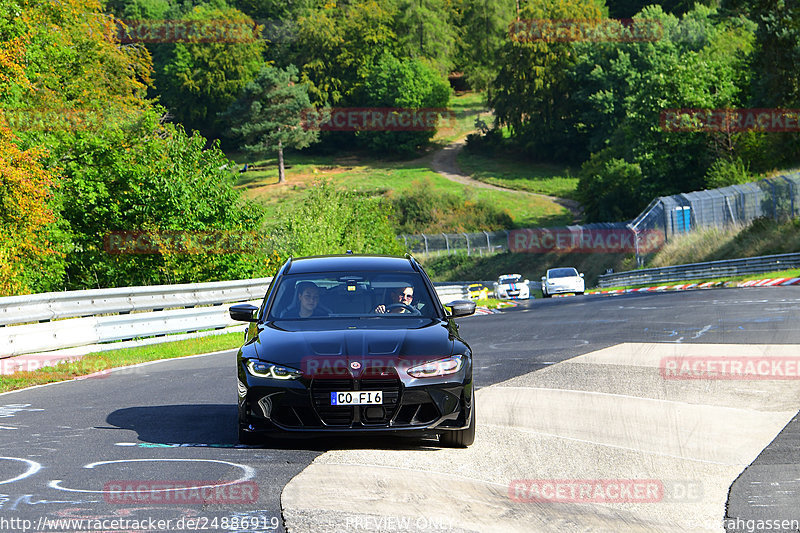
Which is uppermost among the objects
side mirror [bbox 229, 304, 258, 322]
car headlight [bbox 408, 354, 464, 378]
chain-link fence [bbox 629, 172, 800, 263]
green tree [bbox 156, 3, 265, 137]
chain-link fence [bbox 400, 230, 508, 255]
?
green tree [bbox 156, 3, 265, 137]

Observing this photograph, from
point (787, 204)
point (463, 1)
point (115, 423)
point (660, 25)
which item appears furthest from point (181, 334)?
point (463, 1)

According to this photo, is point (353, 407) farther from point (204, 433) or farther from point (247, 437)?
point (204, 433)

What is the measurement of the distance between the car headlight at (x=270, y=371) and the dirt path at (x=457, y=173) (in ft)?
260

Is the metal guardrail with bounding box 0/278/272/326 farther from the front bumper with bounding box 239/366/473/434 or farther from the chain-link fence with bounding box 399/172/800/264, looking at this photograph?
the chain-link fence with bounding box 399/172/800/264

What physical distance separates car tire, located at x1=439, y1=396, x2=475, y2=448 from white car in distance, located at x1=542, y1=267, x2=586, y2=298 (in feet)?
124

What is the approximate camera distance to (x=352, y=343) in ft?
25.2

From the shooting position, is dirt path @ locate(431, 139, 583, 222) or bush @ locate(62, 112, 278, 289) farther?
dirt path @ locate(431, 139, 583, 222)

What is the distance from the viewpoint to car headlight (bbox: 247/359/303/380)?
7.44 meters

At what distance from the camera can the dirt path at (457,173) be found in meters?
92.4

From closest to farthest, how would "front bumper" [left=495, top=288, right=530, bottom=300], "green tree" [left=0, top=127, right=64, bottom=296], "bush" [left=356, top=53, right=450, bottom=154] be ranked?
"green tree" [left=0, top=127, right=64, bottom=296] < "front bumper" [left=495, top=288, right=530, bottom=300] < "bush" [left=356, top=53, right=450, bottom=154]

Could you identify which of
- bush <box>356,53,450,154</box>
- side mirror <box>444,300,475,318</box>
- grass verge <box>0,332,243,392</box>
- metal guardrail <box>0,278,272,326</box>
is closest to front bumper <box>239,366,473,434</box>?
side mirror <box>444,300,475,318</box>

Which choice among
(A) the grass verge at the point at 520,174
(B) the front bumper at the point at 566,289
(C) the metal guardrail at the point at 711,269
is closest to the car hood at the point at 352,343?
(C) the metal guardrail at the point at 711,269

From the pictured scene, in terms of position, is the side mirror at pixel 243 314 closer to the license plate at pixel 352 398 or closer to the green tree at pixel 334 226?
the license plate at pixel 352 398

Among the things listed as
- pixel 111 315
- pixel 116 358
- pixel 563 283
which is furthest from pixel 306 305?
pixel 563 283
